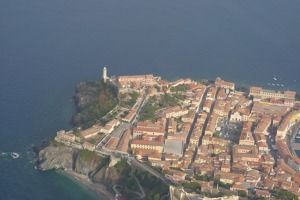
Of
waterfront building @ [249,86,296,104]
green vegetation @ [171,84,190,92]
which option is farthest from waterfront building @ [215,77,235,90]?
green vegetation @ [171,84,190,92]

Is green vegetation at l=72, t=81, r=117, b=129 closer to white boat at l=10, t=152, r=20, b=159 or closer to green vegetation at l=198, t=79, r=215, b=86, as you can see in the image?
white boat at l=10, t=152, r=20, b=159

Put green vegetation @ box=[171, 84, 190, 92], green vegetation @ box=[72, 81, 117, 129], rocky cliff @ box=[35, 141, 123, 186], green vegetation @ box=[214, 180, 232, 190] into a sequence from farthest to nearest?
green vegetation @ box=[171, 84, 190, 92], green vegetation @ box=[72, 81, 117, 129], rocky cliff @ box=[35, 141, 123, 186], green vegetation @ box=[214, 180, 232, 190]

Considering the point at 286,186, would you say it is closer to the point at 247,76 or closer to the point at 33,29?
the point at 247,76

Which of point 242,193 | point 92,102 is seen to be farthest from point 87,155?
point 242,193

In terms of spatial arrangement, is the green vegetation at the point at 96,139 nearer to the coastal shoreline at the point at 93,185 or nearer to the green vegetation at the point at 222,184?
the coastal shoreline at the point at 93,185

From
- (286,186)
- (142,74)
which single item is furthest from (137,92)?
(286,186)
